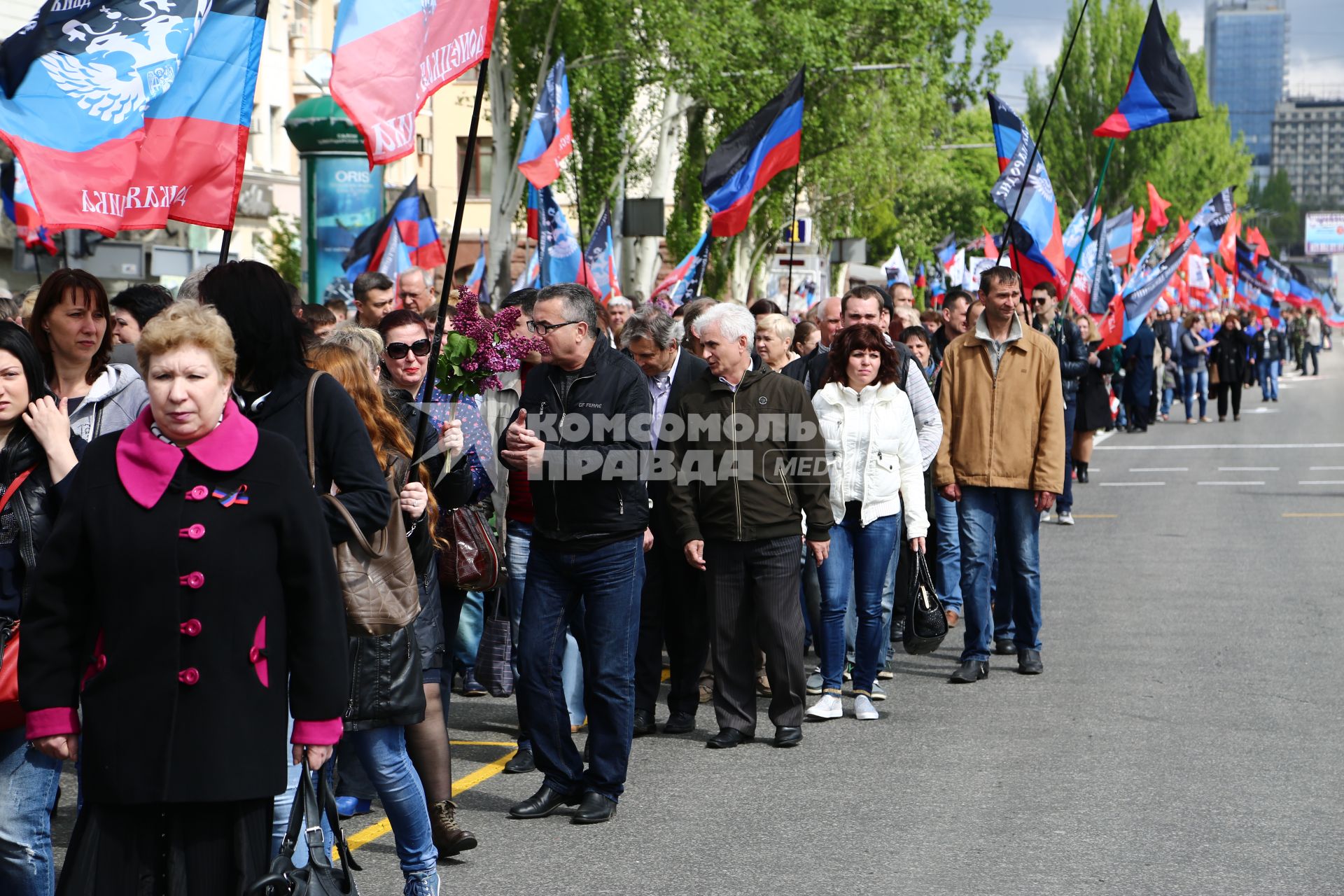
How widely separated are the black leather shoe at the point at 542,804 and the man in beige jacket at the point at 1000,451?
3145 millimetres

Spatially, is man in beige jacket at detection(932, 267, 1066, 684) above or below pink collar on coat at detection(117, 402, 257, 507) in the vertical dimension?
Result: below

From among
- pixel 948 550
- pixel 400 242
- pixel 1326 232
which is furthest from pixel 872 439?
pixel 1326 232

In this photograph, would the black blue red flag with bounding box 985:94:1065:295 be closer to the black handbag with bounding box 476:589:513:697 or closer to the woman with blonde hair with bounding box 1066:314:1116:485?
the woman with blonde hair with bounding box 1066:314:1116:485

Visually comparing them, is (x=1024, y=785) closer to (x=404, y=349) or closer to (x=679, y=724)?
(x=679, y=724)

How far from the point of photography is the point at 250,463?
3.92 m

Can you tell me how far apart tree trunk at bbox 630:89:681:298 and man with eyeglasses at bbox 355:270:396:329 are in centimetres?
2278

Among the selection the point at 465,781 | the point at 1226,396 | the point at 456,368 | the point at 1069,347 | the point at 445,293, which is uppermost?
the point at 445,293

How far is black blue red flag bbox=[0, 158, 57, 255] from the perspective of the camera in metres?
12.1

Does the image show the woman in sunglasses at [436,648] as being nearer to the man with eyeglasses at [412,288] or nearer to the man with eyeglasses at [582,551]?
the man with eyeglasses at [582,551]

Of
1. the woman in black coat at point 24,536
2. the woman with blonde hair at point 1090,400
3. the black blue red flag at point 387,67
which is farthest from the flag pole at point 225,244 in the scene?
the woman with blonde hair at point 1090,400

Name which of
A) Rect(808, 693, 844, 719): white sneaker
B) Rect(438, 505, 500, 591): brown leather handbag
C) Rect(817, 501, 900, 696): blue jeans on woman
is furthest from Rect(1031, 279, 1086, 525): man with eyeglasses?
Rect(438, 505, 500, 591): brown leather handbag

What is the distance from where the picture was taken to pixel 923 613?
8.58 meters

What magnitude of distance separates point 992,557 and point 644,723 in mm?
2332

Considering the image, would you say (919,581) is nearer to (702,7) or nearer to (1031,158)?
(1031,158)
